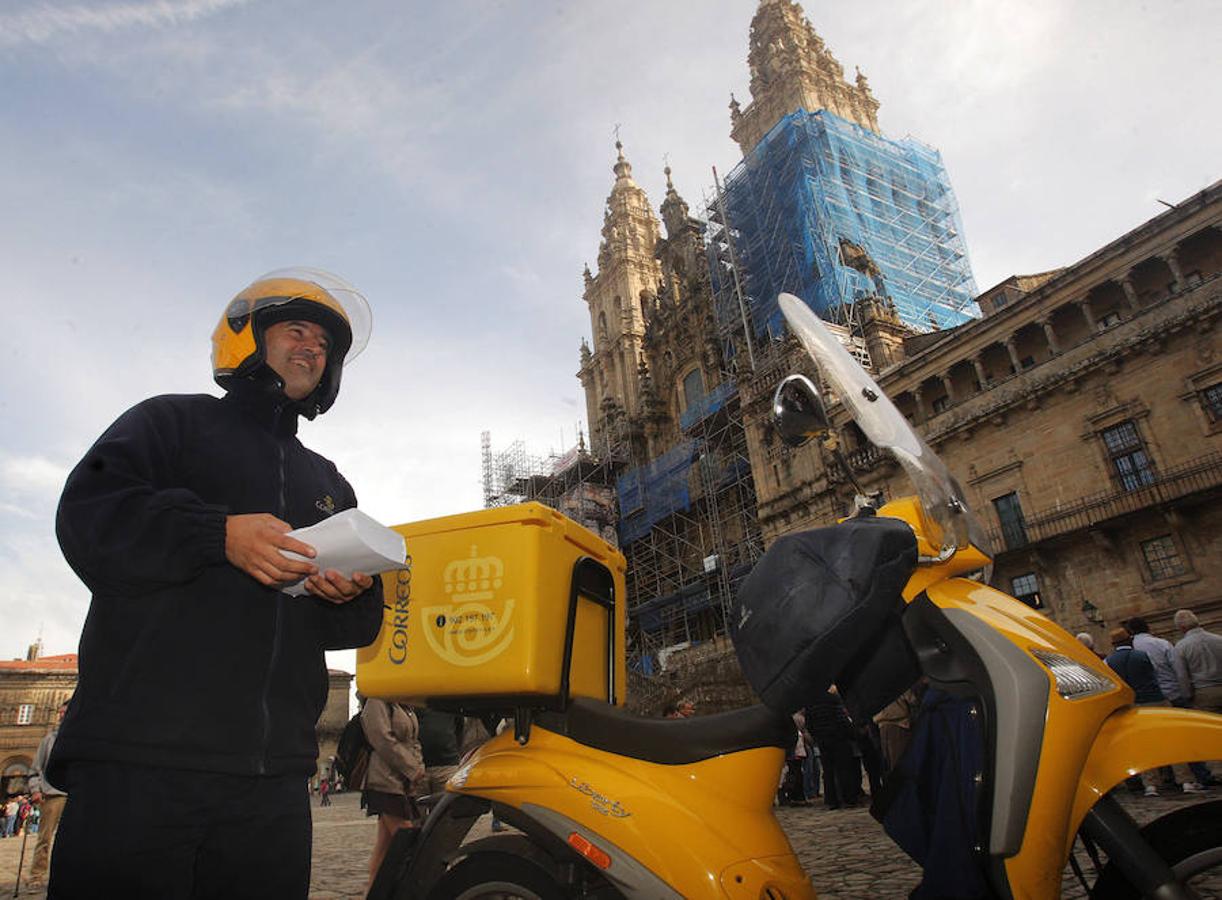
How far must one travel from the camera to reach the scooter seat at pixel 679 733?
217cm

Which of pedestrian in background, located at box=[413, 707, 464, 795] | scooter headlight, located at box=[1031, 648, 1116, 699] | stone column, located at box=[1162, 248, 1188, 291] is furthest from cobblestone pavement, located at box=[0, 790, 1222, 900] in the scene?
stone column, located at box=[1162, 248, 1188, 291]

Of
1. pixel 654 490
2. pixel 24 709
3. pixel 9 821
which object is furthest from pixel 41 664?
pixel 654 490

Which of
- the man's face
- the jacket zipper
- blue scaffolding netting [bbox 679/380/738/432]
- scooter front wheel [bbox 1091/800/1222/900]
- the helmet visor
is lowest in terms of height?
scooter front wheel [bbox 1091/800/1222/900]

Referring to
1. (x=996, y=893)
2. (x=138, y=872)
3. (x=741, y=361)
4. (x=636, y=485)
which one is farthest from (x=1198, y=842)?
(x=636, y=485)

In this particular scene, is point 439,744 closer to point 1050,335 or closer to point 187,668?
point 187,668

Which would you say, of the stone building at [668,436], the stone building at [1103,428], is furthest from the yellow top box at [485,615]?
the stone building at [668,436]

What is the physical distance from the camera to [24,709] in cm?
4428

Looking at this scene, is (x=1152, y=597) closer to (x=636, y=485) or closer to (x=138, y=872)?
(x=138, y=872)

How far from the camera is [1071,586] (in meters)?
17.8

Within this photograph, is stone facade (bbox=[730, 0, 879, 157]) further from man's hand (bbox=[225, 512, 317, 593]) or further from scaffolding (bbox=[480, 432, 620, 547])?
man's hand (bbox=[225, 512, 317, 593])

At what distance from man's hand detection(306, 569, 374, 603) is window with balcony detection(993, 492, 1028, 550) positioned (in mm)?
20846

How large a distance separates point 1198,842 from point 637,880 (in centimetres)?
149

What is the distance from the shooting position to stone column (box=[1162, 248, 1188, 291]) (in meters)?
17.2

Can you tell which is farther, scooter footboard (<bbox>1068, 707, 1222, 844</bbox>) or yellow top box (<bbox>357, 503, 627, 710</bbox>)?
yellow top box (<bbox>357, 503, 627, 710</bbox>)
